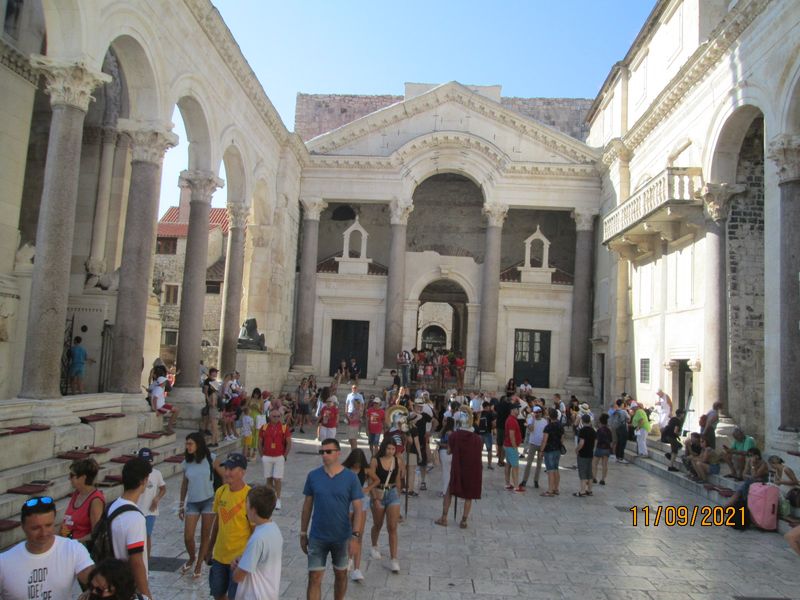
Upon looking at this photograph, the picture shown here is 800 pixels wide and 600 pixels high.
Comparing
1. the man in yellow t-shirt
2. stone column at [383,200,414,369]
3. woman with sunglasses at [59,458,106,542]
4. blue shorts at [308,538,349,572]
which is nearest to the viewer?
woman with sunglasses at [59,458,106,542]

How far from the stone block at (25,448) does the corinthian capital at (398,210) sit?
19004 mm

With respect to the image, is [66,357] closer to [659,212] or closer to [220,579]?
[220,579]

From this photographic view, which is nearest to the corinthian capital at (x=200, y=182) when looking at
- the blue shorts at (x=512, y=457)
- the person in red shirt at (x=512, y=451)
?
the person in red shirt at (x=512, y=451)

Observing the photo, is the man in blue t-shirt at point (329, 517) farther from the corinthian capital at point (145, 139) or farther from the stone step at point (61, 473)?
the corinthian capital at point (145, 139)

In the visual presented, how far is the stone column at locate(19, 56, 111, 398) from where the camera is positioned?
10.3 m

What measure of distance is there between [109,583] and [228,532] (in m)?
2.19

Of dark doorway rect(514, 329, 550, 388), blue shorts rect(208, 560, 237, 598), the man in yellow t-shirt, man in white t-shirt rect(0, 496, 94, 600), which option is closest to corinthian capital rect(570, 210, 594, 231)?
dark doorway rect(514, 329, 550, 388)

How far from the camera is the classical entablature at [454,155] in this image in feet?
88.6

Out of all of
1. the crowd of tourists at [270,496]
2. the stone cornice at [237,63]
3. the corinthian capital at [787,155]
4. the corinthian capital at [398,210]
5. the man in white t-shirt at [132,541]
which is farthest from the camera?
the corinthian capital at [398,210]

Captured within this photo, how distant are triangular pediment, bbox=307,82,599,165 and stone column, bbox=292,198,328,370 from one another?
235 cm

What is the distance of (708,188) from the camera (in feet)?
54.2
